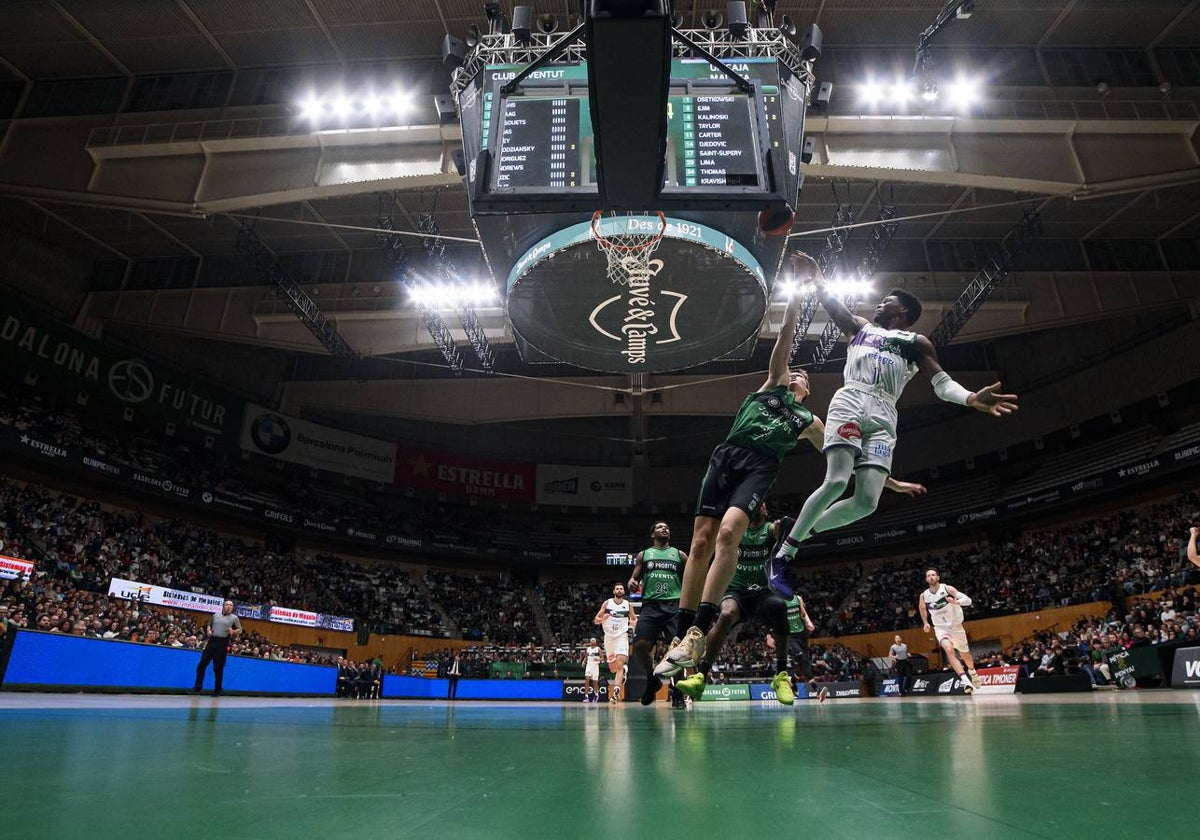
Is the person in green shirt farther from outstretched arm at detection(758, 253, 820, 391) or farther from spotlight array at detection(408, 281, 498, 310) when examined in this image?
spotlight array at detection(408, 281, 498, 310)

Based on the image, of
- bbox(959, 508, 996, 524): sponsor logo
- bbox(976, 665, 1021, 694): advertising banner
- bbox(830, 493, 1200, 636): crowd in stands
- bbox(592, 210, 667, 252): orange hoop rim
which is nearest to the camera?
bbox(592, 210, 667, 252): orange hoop rim

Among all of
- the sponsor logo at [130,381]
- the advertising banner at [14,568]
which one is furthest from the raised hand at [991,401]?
the sponsor logo at [130,381]

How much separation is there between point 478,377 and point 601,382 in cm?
599

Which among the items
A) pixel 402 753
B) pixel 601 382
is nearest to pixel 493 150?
pixel 402 753

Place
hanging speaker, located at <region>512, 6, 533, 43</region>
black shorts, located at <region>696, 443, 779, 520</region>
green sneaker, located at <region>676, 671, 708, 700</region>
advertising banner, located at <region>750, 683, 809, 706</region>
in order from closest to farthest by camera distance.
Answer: green sneaker, located at <region>676, 671, 708, 700</region>
black shorts, located at <region>696, 443, 779, 520</region>
hanging speaker, located at <region>512, 6, 533, 43</region>
advertising banner, located at <region>750, 683, 809, 706</region>

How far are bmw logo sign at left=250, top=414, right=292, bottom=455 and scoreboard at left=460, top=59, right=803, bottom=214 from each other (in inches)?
952

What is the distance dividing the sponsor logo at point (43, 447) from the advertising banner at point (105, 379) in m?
1.92

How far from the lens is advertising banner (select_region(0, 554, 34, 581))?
18.4 metres

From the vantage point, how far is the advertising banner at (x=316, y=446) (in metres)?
29.0

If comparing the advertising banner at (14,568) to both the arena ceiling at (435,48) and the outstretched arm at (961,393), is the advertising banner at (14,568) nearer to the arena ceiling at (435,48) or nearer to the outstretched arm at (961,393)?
the arena ceiling at (435,48)

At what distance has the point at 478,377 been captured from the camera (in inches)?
1163

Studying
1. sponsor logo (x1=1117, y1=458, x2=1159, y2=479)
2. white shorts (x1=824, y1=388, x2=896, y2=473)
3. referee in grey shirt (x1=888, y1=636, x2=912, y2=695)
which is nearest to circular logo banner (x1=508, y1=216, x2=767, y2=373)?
white shorts (x1=824, y1=388, x2=896, y2=473)

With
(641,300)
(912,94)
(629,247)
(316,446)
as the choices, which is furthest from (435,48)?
(316,446)

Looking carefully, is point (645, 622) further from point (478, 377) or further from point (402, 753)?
point (478, 377)
